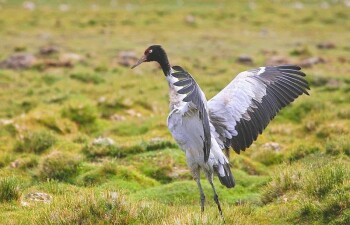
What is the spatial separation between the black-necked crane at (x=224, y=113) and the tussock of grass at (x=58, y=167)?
3.66 metres

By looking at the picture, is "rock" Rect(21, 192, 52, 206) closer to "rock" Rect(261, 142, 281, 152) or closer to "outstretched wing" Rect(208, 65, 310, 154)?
"outstretched wing" Rect(208, 65, 310, 154)

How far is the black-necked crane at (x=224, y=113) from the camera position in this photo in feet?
27.8

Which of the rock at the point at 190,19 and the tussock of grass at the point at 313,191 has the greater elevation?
the tussock of grass at the point at 313,191

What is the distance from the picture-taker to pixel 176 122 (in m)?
8.62

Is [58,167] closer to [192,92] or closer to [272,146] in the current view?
[192,92]

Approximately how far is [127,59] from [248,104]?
21.3 meters

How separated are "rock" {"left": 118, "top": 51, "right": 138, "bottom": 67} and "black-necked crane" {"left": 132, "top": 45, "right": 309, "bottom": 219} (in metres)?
19.8

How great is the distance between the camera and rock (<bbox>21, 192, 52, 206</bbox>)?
941cm

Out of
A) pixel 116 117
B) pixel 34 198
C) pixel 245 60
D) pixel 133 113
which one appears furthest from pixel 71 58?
pixel 34 198

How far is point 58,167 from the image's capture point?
12016 mm

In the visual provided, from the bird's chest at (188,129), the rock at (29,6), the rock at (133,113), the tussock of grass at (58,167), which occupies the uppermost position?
the bird's chest at (188,129)

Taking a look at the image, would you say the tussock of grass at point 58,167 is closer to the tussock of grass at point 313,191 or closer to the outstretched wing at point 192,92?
the tussock of grass at point 313,191

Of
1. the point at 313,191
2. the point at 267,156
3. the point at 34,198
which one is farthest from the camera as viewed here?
the point at 267,156

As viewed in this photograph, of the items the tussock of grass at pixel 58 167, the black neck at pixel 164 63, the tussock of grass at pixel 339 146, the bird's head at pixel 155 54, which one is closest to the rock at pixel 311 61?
the tussock of grass at pixel 339 146
